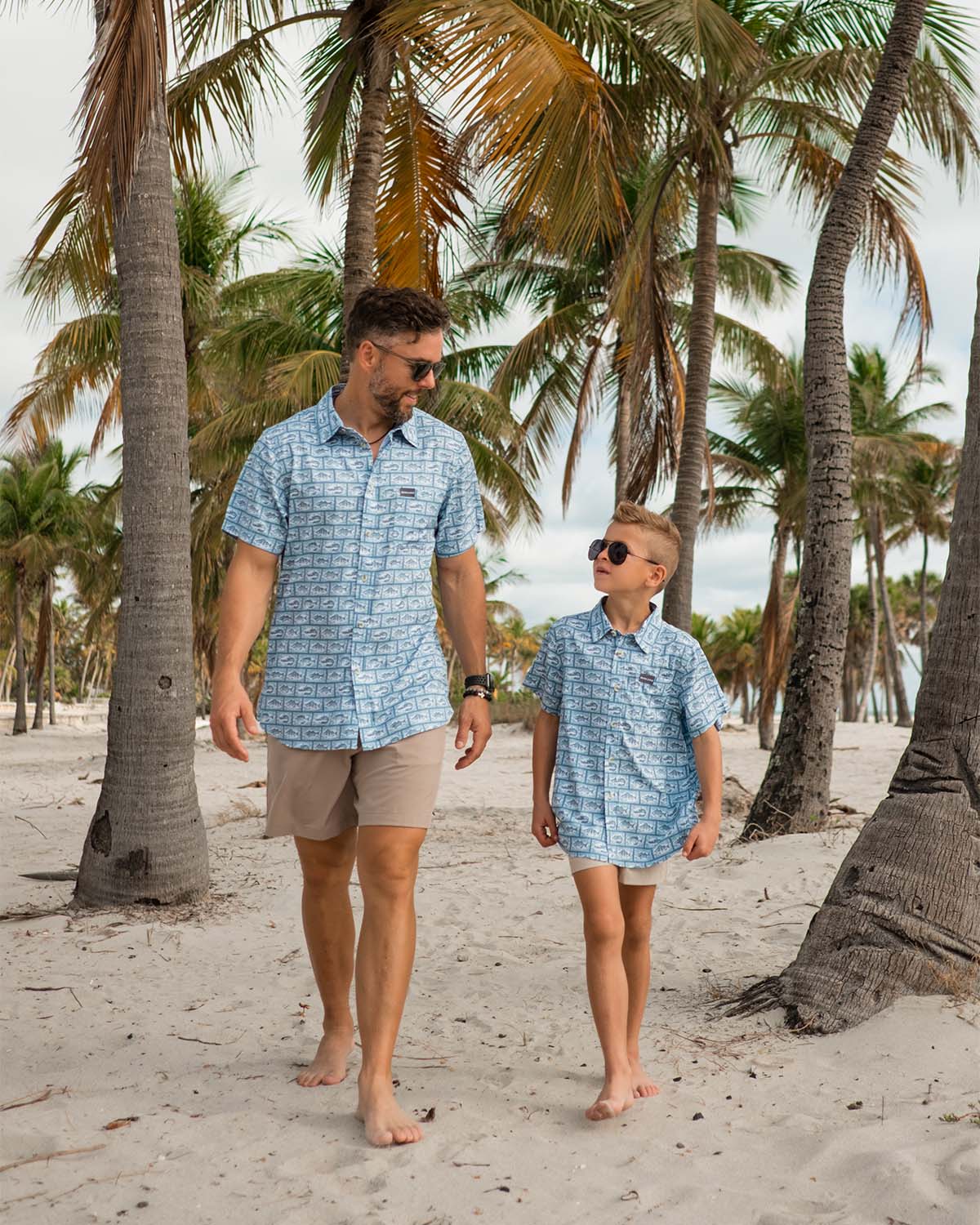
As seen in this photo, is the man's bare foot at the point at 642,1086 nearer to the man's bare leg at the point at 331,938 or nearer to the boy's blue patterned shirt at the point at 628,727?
the boy's blue patterned shirt at the point at 628,727

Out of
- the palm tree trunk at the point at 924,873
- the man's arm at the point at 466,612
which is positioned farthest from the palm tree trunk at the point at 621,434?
the man's arm at the point at 466,612

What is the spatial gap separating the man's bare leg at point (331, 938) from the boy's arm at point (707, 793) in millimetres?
965

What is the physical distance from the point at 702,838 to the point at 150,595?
3.58m

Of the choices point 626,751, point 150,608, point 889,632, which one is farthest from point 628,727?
point 889,632

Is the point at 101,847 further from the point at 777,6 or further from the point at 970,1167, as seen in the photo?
the point at 777,6

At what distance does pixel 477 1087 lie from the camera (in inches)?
129

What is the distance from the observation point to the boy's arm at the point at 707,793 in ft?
9.99

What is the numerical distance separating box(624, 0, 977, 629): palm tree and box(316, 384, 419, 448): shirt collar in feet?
20.1

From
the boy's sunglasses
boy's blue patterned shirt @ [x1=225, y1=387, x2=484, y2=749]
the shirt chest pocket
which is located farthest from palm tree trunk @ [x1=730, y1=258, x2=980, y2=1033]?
the shirt chest pocket

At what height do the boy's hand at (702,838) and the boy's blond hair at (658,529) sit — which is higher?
the boy's blond hair at (658,529)

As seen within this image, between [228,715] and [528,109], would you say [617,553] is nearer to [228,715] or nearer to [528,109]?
[228,715]

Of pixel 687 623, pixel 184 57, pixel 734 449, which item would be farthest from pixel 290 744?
pixel 734 449

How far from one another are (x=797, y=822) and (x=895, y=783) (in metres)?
3.63

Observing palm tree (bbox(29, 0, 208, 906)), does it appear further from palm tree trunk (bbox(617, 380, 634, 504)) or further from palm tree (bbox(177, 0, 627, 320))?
palm tree trunk (bbox(617, 380, 634, 504))
